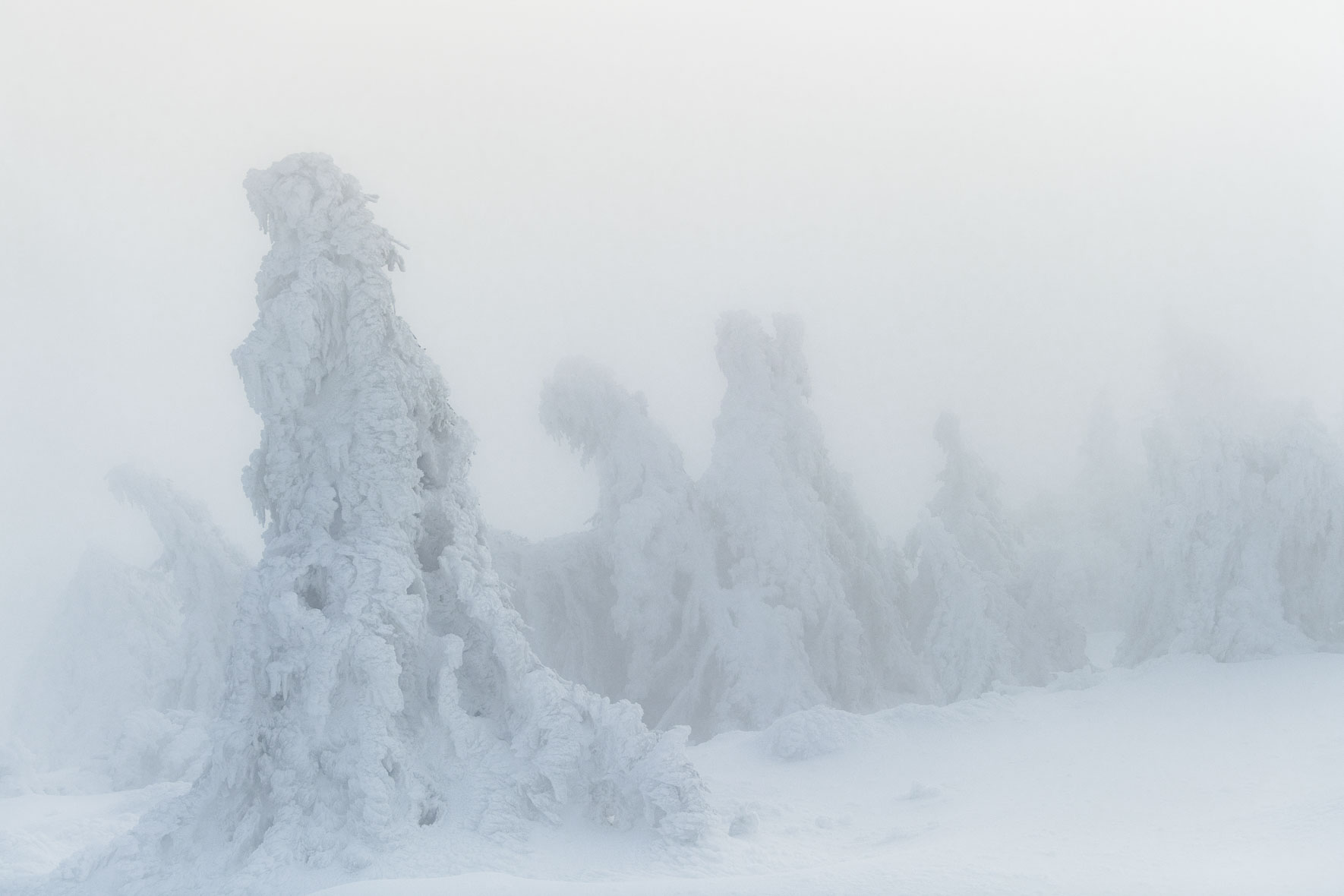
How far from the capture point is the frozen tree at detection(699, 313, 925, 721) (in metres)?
14.9

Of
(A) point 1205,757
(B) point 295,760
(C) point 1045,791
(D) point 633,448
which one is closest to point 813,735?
(C) point 1045,791

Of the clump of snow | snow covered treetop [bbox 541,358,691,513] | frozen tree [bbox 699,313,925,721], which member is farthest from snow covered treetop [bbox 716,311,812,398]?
the clump of snow

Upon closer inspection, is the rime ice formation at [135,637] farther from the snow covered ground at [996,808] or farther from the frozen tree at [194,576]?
the snow covered ground at [996,808]

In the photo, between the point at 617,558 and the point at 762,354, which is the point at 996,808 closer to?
the point at 617,558

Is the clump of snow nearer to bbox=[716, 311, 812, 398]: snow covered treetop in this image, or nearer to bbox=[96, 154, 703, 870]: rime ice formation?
bbox=[96, 154, 703, 870]: rime ice formation

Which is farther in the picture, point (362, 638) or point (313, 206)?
point (313, 206)

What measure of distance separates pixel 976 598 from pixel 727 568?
11.6 ft

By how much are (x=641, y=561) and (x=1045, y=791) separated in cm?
732

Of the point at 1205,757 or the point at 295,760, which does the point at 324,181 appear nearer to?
the point at 295,760

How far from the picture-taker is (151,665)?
16516mm

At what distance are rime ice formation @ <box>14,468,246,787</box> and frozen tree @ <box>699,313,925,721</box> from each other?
Result: 282 inches

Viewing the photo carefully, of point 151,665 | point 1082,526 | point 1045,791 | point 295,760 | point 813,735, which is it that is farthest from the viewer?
point 1082,526

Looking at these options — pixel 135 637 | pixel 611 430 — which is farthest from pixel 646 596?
pixel 135 637

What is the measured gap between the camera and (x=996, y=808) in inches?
327
